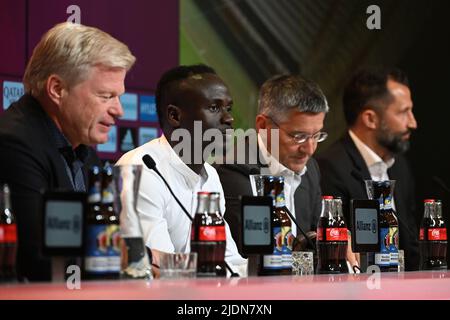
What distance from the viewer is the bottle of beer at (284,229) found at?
8.37ft

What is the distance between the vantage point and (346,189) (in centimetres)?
435

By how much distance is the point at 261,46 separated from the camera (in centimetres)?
522

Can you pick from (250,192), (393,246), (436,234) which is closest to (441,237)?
(436,234)

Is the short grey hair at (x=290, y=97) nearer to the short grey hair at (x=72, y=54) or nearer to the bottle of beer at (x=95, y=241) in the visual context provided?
the short grey hair at (x=72, y=54)

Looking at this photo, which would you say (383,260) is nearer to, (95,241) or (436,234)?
(436,234)


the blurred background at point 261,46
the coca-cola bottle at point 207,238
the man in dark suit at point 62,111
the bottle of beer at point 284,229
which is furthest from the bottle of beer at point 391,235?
the blurred background at point 261,46

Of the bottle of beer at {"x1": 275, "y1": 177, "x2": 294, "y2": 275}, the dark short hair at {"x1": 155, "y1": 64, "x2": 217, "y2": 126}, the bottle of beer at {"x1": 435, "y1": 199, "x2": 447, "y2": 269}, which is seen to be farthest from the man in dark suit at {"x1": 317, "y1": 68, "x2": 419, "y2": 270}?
the bottle of beer at {"x1": 275, "y1": 177, "x2": 294, "y2": 275}

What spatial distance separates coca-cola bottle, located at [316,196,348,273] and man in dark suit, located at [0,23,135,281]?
668 mm

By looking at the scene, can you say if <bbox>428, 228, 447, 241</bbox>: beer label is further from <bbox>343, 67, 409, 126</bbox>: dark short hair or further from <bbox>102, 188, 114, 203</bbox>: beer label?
<bbox>343, 67, 409, 126</bbox>: dark short hair

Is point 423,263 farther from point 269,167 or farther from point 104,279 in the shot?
point 104,279

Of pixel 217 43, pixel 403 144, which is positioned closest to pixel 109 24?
pixel 217 43

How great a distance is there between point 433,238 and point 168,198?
86 cm

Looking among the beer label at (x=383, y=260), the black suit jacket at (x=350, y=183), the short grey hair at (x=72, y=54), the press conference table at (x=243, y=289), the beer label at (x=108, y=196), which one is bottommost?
the press conference table at (x=243, y=289)

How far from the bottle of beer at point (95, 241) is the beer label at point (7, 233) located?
15 cm
